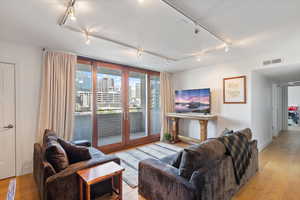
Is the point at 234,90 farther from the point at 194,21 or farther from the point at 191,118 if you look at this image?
the point at 194,21

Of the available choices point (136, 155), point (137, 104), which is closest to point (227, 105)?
point (137, 104)

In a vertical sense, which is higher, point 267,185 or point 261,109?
point 261,109

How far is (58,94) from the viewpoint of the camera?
2.99m

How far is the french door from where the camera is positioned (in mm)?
3650

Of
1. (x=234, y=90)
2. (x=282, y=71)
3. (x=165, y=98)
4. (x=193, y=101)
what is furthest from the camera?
(x=165, y=98)

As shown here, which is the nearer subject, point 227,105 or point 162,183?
point 162,183

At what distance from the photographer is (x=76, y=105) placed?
11.3ft

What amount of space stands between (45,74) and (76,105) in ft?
3.02

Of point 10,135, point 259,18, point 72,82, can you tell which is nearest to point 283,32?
point 259,18

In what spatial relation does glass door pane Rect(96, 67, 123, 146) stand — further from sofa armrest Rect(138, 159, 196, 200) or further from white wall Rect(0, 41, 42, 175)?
sofa armrest Rect(138, 159, 196, 200)

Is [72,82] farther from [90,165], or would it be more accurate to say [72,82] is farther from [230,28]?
[230,28]

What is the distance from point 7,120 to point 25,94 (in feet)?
1.77

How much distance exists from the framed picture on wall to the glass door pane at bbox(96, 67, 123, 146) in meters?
2.94

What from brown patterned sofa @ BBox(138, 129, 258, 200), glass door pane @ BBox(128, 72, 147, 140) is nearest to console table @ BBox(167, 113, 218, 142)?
glass door pane @ BBox(128, 72, 147, 140)
